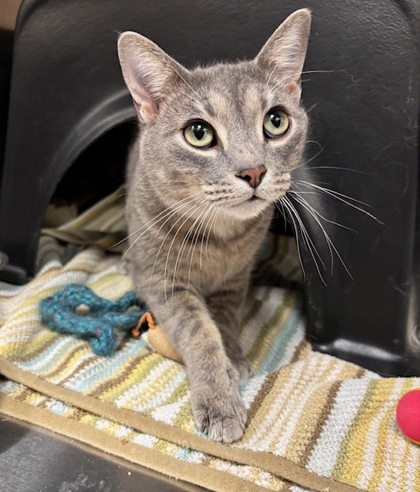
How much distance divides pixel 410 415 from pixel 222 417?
34 cm

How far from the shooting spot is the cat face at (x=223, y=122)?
104 cm

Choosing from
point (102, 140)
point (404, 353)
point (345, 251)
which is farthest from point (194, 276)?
point (102, 140)

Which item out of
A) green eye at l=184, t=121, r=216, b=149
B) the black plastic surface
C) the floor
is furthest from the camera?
the black plastic surface

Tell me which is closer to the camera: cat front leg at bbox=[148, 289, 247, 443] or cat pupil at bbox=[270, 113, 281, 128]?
cat front leg at bbox=[148, 289, 247, 443]

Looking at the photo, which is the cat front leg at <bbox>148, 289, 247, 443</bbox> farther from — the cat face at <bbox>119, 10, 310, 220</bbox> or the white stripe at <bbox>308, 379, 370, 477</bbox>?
the cat face at <bbox>119, 10, 310, 220</bbox>

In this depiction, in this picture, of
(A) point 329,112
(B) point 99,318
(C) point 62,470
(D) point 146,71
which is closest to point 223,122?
(D) point 146,71

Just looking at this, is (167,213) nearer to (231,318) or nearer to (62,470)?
(231,318)

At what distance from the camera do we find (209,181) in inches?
41.1

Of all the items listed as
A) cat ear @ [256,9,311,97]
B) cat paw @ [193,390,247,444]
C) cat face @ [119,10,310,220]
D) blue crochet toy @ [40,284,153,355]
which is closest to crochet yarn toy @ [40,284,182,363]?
blue crochet toy @ [40,284,153,355]

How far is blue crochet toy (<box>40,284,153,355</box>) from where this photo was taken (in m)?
1.31

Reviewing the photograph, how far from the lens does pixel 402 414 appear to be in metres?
1.01

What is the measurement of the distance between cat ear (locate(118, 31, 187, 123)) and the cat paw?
0.61m

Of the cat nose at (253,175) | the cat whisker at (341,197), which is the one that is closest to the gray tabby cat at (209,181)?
the cat nose at (253,175)

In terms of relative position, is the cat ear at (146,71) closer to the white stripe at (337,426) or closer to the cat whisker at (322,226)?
the cat whisker at (322,226)
